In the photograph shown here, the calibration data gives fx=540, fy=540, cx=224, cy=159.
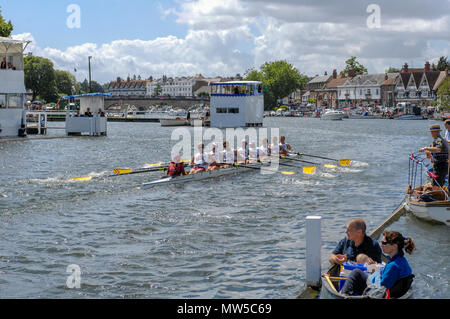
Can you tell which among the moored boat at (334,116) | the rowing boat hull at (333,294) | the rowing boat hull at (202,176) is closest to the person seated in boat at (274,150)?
the rowing boat hull at (202,176)

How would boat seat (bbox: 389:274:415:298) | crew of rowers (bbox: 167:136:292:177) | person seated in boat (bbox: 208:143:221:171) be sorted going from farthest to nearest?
person seated in boat (bbox: 208:143:221:171), crew of rowers (bbox: 167:136:292:177), boat seat (bbox: 389:274:415:298)

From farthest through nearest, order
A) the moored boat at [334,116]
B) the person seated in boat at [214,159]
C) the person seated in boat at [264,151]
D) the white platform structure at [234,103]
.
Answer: the moored boat at [334,116] → the white platform structure at [234,103] → the person seated in boat at [264,151] → the person seated in boat at [214,159]

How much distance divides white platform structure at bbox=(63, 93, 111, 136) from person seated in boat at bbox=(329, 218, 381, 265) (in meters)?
44.4

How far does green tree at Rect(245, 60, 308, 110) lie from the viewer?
144500mm

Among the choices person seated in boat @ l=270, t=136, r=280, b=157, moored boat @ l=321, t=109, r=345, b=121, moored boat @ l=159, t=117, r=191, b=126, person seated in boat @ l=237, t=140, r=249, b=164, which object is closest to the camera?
person seated in boat @ l=237, t=140, r=249, b=164

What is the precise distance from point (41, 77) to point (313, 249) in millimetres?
113726

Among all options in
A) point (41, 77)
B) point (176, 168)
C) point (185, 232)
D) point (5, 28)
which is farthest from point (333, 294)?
point (41, 77)

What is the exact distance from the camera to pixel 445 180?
48.9 feet

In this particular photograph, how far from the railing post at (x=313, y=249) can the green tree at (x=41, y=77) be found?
110873mm

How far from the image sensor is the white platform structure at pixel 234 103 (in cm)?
7206

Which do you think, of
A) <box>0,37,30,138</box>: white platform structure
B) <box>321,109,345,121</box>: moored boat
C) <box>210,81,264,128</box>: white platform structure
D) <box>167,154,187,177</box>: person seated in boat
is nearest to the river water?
<box>167,154,187,177</box>: person seated in boat

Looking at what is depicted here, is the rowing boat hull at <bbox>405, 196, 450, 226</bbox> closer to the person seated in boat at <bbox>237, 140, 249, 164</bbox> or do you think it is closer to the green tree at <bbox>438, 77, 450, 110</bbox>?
the person seated in boat at <bbox>237, 140, 249, 164</bbox>

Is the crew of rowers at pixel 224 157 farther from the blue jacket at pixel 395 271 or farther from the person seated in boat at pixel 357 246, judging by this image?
the blue jacket at pixel 395 271
